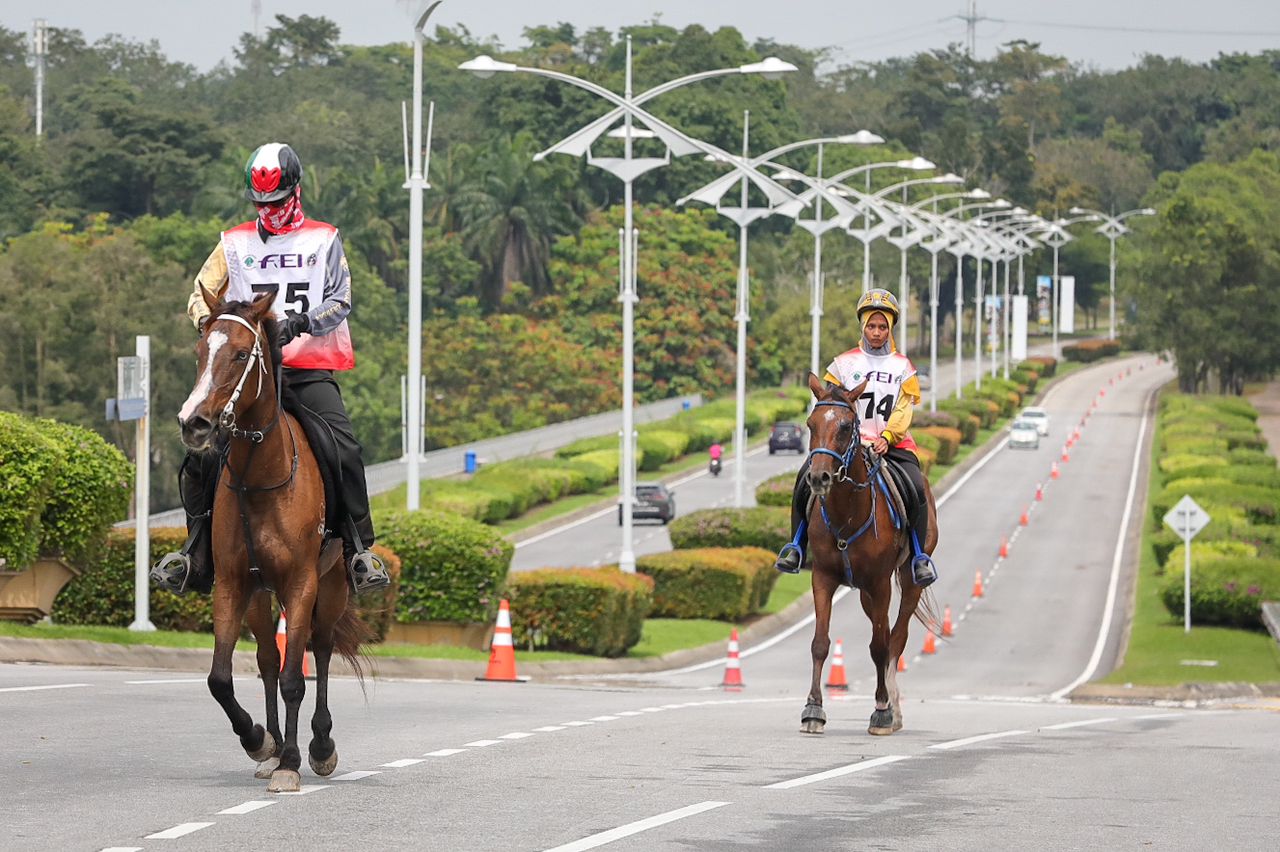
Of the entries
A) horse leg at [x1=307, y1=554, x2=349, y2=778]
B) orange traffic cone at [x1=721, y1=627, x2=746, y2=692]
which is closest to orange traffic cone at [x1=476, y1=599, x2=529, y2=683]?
orange traffic cone at [x1=721, y1=627, x2=746, y2=692]

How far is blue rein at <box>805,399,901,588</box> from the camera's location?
16.2 meters

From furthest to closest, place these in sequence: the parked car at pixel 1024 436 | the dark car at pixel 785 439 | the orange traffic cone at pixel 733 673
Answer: the parked car at pixel 1024 436 → the dark car at pixel 785 439 → the orange traffic cone at pixel 733 673

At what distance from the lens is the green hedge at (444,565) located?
30359 mm

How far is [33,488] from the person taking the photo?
78.0ft

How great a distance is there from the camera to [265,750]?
11.8m

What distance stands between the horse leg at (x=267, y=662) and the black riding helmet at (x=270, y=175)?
2.23 metres

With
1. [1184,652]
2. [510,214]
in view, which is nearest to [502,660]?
[1184,652]

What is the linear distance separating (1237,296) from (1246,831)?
5053 inches

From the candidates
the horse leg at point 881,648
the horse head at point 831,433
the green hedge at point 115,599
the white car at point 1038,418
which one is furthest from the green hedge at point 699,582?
the white car at point 1038,418

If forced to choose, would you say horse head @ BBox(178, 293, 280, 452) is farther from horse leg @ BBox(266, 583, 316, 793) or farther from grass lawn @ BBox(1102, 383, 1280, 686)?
grass lawn @ BBox(1102, 383, 1280, 686)

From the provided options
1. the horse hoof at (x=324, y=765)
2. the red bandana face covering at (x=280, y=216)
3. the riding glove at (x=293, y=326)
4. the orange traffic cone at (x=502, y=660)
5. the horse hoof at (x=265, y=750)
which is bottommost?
the orange traffic cone at (x=502, y=660)

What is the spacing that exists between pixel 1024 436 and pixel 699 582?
63.2 m

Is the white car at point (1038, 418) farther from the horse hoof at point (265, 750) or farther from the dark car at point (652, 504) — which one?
the horse hoof at point (265, 750)

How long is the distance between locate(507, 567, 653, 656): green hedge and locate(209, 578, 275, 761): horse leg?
22.1m
